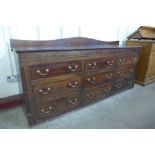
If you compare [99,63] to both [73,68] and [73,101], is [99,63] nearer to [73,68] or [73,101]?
[73,68]

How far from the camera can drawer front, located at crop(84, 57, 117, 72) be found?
1579 millimetres

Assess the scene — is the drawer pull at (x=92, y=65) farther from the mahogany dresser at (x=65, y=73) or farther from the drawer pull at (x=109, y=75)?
the drawer pull at (x=109, y=75)

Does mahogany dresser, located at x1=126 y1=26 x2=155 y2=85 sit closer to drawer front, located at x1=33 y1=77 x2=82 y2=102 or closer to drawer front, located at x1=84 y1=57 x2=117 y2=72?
drawer front, located at x1=84 y1=57 x2=117 y2=72

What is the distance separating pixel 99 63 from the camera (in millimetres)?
1673

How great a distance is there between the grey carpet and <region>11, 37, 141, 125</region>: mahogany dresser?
0.09 metres

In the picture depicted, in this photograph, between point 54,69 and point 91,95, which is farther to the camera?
point 91,95

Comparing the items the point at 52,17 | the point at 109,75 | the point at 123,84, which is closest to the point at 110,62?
the point at 109,75

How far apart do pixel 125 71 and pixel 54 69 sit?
1243 mm

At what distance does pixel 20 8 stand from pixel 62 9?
0.43 metres

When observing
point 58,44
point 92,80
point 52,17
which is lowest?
point 92,80

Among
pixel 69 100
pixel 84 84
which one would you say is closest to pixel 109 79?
pixel 84 84

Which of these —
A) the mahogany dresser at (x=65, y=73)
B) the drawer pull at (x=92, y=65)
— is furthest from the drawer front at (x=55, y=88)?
the drawer pull at (x=92, y=65)

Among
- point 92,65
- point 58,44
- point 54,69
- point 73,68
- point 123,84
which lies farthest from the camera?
point 123,84

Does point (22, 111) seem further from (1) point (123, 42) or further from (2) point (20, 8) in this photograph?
(1) point (123, 42)
